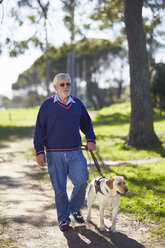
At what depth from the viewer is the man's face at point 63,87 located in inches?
168

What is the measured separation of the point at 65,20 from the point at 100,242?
12.3 metres

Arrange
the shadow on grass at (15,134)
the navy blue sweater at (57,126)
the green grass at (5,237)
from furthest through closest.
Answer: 1. the shadow on grass at (15,134)
2. the navy blue sweater at (57,126)
3. the green grass at (5,237)

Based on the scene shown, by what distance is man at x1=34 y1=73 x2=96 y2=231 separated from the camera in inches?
169

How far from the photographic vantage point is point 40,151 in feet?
14.2

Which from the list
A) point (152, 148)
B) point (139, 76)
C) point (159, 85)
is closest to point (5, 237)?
point (152, 148)

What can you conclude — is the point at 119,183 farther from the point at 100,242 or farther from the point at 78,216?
the point at 78,216

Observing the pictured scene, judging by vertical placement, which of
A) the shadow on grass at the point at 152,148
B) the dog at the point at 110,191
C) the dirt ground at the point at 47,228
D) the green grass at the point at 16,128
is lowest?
the green grass at the point at 16,128

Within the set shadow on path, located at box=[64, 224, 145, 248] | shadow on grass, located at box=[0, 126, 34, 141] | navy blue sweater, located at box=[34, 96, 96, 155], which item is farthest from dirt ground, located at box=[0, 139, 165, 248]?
shadow on grass, located at box=[0, 126, 34, 141]

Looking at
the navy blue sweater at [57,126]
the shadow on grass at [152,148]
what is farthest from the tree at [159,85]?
the navy blue sweater at [57,126]

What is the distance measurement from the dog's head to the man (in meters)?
0.52

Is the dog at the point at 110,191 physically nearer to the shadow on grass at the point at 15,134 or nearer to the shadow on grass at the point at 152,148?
the shadow on grass at the point at 152,148

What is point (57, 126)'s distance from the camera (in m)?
4.27

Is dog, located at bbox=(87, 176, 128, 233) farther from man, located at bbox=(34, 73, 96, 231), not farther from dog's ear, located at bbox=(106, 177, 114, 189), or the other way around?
man, located at bbox=(34, 73, 96, 231)

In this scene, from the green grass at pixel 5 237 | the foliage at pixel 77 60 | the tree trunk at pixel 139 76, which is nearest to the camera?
the green grass at pixel 5 237
